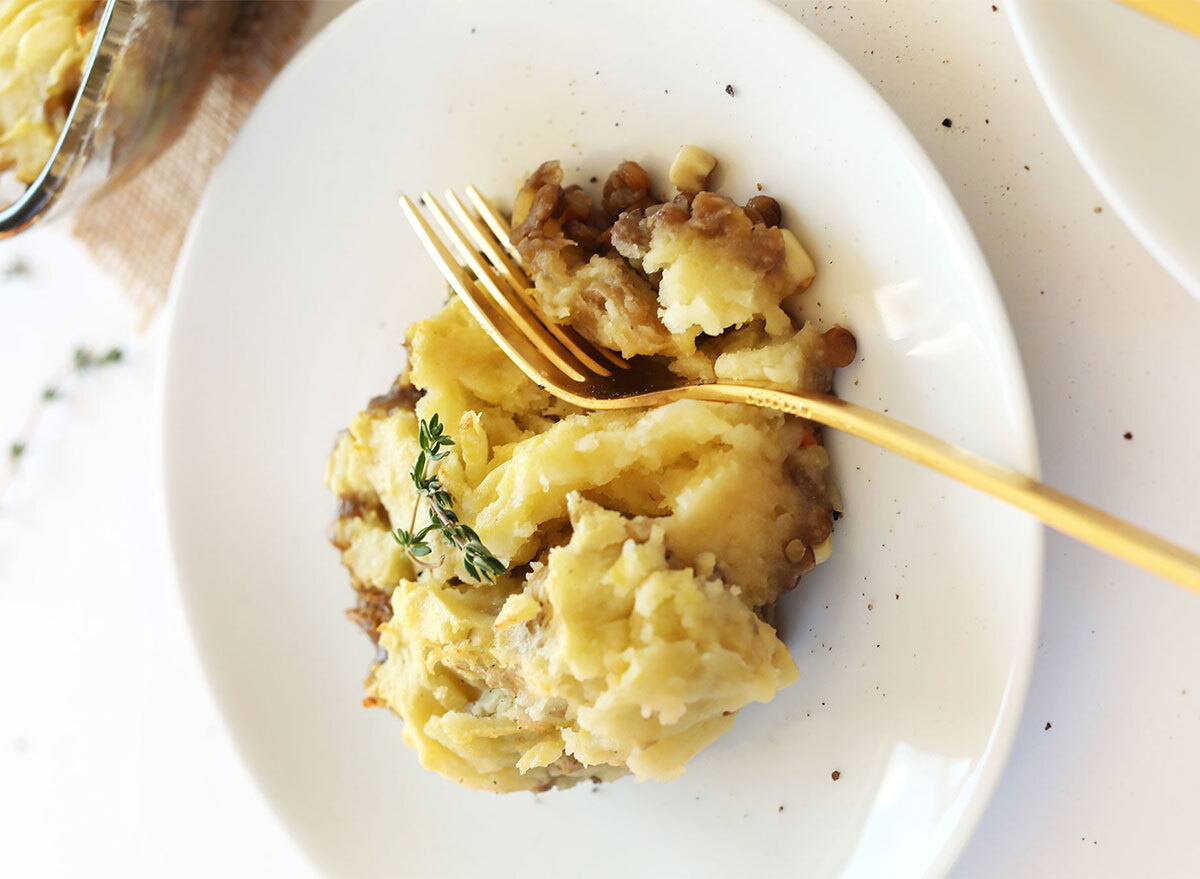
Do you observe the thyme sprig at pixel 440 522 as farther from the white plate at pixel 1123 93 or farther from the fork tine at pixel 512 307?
the white plate at pixel 1123 93

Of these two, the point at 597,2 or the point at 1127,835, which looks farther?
the point at 597,2

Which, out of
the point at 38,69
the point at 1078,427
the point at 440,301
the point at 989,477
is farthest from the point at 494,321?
the point at 38,69

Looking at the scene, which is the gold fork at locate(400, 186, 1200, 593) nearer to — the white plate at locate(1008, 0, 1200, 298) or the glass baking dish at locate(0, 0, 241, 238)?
the white plate at locate(1008, 0, 1200, 298)

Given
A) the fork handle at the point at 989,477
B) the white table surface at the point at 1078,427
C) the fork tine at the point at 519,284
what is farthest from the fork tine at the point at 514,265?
the white table surface at the point at 1078,427

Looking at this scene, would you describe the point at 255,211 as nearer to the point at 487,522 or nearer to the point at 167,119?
the point at 167,119

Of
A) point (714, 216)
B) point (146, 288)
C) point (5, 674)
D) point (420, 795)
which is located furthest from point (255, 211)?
point (5, 674)

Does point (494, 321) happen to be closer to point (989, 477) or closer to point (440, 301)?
point (440, 301)

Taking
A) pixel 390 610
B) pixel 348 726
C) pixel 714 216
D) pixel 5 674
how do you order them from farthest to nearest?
pixel 5 674
pixel 348 726
pixel 390 610
pixel 714 216
